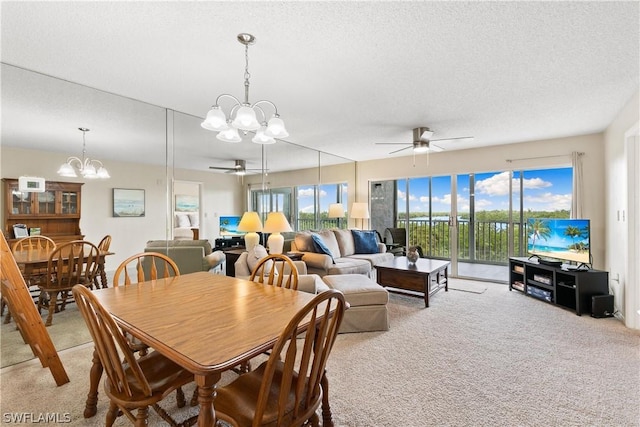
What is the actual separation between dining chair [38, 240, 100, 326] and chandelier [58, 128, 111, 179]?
637 mm

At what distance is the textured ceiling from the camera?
167 cm

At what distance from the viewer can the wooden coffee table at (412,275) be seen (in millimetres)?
3736

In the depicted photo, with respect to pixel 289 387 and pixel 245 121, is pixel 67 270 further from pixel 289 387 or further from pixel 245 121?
pixel 289 387

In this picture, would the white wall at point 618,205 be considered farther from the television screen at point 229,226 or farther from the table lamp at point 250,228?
the television screen at point 229,226

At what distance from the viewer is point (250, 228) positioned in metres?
3.86

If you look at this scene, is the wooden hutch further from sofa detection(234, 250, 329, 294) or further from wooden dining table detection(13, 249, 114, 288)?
sofa detection(234, 250, 329, 294)

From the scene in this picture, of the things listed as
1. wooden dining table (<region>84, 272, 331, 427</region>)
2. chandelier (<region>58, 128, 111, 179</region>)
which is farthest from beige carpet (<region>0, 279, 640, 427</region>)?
chandelier (<region>58, 128, 111, 179</region>)

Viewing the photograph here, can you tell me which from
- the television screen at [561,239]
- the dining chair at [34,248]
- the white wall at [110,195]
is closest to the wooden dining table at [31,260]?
the dining chair at [34,248]

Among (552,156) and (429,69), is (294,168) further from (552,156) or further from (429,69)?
(552,156)

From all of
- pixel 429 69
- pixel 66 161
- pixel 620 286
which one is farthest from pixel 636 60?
pixel 66 161

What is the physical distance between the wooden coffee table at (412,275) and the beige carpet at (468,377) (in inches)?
22.1

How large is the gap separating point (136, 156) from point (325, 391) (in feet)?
10.0

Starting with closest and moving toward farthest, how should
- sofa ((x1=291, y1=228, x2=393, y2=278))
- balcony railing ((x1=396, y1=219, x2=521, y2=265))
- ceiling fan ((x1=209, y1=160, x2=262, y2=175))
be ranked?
ceiling fan ((x1=209, y1=160, x2=262, y2=175)), sofa ((x1=291, y1=228, x2=393, y2=278)), balcony railing ((x1=396, y1=219, x2=521, y2=265))

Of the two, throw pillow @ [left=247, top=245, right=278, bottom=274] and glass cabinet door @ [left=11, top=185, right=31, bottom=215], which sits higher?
glass cabinet door @ [left=11, top=185, right=31, bottom=215]
